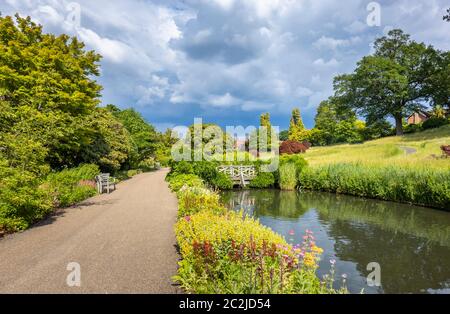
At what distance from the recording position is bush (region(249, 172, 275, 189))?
88.4ft

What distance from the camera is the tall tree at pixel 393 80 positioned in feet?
149

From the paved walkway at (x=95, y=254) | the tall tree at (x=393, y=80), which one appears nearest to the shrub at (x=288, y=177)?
the paved walkway at (x=95, y=254)

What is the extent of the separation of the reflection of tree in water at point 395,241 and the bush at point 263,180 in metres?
9.61

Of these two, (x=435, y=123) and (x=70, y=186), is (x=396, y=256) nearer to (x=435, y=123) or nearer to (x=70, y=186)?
(x=70, y=186)

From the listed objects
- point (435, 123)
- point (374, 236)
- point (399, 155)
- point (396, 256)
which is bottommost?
point (396, 256)

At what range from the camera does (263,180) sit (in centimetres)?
2692

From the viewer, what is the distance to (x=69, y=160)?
22484 millimetres

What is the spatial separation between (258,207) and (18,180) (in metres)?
12.2

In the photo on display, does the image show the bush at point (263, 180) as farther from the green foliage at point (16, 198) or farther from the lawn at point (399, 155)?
the green foliage at point (16, 198)

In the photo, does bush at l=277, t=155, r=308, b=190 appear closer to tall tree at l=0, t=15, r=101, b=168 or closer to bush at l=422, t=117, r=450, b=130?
tall tree at l=0, t=15, r=101, b=168

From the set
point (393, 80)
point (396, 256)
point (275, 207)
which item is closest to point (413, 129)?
point (393, 80)

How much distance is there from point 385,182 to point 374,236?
8.92 metres
